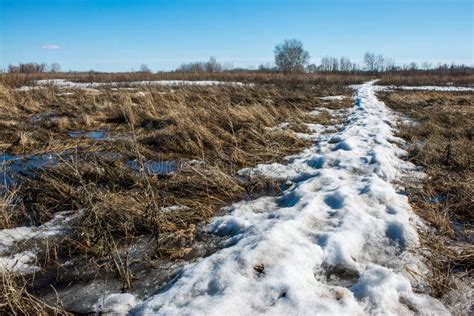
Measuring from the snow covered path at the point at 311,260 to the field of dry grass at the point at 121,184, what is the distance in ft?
0.97

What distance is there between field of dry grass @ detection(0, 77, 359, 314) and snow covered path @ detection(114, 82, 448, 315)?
0.30 meters

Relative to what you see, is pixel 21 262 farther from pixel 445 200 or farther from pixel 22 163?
pixel 445 200

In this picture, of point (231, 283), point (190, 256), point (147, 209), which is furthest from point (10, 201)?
point (231, 283)

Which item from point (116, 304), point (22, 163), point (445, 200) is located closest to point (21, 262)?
point (116, 304)

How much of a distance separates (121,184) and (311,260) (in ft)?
6.96

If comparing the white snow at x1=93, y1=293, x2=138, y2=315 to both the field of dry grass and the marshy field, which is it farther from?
the field of dry grass

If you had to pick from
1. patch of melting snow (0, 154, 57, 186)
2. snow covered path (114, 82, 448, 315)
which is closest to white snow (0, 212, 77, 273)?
snow covered path (114, 82, 448, 315)

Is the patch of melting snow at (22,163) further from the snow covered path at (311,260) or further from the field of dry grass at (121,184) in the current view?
the snow covered path at (311,260)

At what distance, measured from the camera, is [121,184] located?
10.4 feet

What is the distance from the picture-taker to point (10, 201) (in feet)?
8.29

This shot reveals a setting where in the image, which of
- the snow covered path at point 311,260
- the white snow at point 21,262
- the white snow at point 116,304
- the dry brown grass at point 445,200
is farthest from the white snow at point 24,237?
the dry brown grass at point 445,200

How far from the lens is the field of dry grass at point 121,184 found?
196cm

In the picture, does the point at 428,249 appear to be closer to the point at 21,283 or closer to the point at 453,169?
the point at 453,169

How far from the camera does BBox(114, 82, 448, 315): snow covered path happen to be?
61.0 inches
